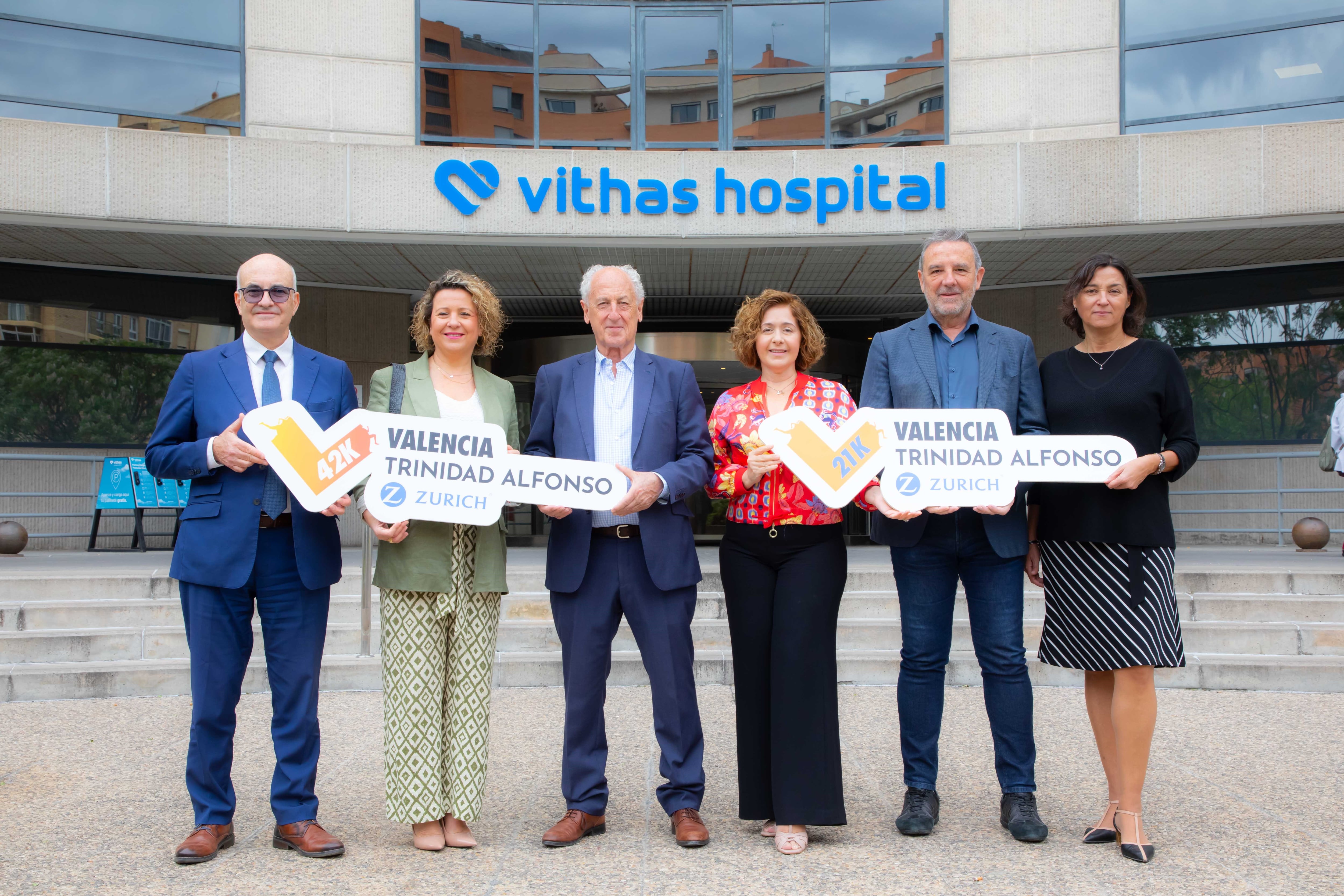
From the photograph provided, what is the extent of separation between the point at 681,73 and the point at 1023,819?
32.5 ft

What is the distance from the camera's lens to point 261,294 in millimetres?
3326

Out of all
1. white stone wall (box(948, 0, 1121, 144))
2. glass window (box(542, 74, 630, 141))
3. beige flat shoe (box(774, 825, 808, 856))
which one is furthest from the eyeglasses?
white stone wall (box(948, 0, 1121, 144))

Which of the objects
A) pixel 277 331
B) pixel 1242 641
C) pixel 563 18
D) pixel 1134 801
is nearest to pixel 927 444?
pixel 1134 801

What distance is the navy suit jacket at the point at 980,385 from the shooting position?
3.45m

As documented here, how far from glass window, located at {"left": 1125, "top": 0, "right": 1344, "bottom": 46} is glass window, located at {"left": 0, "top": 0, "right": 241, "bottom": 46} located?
409 inches

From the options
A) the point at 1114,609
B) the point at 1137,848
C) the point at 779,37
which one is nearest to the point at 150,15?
the point at 779,37

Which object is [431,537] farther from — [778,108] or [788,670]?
[778,108]

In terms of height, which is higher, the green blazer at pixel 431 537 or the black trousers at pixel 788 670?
the green blazer at pixel 431 537

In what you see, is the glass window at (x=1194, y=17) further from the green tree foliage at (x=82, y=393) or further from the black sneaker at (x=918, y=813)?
the green tree foliage at (x=82, y=393)

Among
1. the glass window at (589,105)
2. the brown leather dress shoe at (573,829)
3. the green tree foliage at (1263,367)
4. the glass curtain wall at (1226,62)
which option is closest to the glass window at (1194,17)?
the glass curtain wall at (1226,62)

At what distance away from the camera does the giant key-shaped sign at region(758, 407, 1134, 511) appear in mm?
3240

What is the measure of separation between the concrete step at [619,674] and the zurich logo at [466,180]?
5107 mm

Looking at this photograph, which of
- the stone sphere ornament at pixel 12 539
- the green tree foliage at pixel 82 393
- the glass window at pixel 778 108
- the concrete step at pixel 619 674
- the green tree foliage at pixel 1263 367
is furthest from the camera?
the glass window at pixel 778 108

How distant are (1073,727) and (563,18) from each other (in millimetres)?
9756
